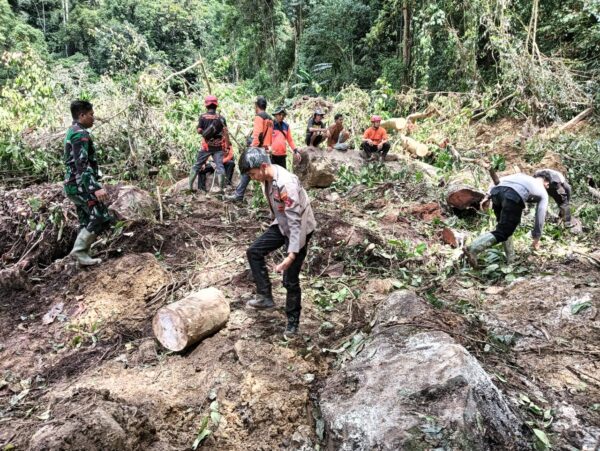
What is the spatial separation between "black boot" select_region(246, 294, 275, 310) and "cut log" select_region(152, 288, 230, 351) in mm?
304

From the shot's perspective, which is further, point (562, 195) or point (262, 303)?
point (562, 195)

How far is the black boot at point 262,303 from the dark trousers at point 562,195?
168 inches

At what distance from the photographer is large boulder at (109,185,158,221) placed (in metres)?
5.33

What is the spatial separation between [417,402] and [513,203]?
118 inches

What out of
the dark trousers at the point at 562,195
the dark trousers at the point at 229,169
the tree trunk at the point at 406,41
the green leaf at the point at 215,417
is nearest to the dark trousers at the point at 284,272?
the green leaf at the point at 215,417

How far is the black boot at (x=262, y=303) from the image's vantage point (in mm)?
3795

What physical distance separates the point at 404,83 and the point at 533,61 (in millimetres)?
5343

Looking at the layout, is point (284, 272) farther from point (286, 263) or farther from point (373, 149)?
point (373, 149)

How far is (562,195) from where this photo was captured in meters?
5.94

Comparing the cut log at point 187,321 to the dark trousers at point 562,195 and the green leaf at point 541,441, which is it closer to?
the green leaf at point 541,441

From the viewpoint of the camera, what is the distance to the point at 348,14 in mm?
17156

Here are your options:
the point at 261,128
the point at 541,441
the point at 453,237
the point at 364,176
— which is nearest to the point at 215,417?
the point at 541,441

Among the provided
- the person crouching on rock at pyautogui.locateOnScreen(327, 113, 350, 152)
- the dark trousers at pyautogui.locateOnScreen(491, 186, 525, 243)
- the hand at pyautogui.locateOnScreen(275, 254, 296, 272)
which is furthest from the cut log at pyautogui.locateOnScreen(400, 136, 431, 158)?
the hand at pyautogui.locateOnScreen(275, 254, 296, 272)

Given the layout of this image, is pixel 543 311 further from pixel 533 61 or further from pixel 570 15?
pixel 570 15
